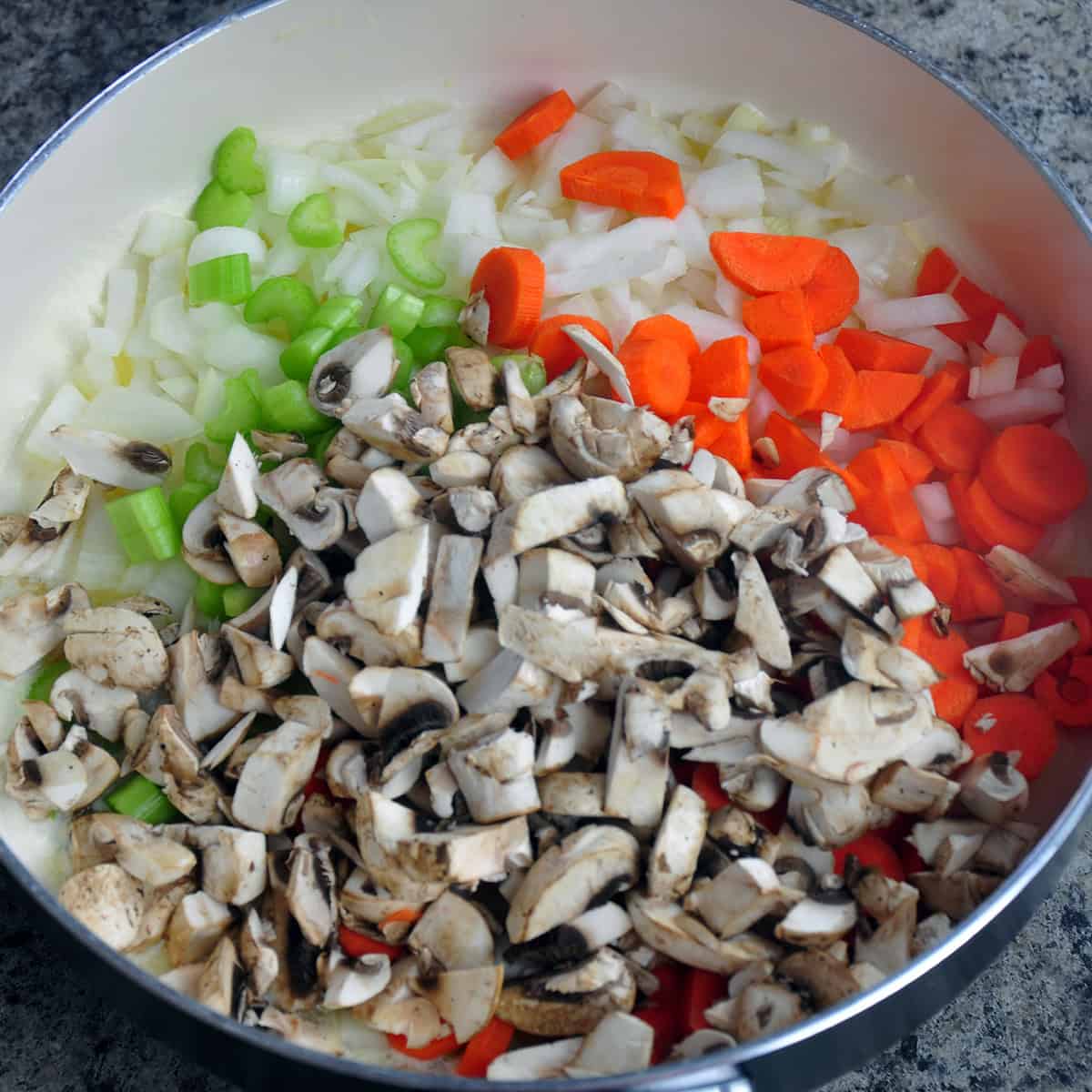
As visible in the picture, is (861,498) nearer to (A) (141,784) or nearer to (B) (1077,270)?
(B) (1077,270)

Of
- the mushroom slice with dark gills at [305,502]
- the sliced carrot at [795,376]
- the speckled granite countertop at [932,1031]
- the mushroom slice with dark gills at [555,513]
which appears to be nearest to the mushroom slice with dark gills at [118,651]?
the mushroom slice with dark gills at [305,502]

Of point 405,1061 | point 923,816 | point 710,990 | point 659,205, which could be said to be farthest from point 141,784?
point 659,205

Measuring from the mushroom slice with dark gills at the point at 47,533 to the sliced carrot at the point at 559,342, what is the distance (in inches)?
26.6

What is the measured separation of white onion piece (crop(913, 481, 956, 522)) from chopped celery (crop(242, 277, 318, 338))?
36.7 inches

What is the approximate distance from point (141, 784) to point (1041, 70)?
196cm

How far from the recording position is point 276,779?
1371 mm

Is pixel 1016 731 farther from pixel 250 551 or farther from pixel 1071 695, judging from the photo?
pixel 250 551

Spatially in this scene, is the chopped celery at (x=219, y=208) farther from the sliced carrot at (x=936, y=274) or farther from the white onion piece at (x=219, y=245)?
the sliced carrot at (x=936, y=274)

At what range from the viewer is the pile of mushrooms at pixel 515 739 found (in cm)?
130

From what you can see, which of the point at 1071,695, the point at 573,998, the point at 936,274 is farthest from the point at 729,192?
the point at 573,998

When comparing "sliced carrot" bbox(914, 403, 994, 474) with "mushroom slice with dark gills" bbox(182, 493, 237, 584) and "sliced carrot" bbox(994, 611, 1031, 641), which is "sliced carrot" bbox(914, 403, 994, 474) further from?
"mushroom slice with dark gills" bbox(182, 493, 237, 584)

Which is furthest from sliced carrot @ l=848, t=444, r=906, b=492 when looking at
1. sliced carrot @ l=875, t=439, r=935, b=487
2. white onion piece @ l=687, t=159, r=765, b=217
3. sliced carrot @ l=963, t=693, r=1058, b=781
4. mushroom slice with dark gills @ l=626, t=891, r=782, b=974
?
mushroom slice with dark gills @ l=626, t=891, r=782, b=974

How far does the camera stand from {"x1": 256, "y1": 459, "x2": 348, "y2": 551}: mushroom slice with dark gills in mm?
1513

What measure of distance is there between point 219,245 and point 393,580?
27.4 inches
